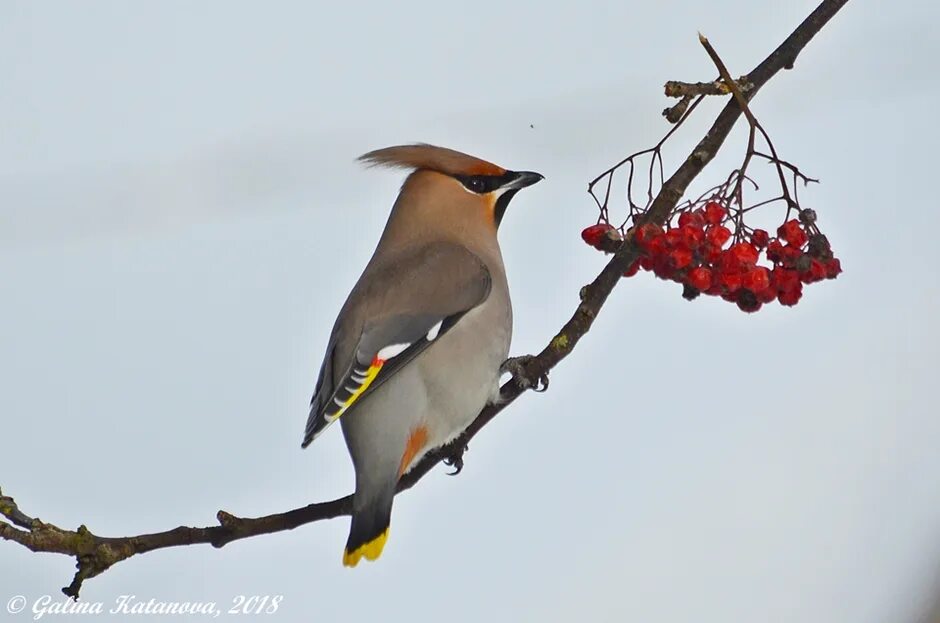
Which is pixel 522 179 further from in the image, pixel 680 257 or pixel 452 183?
pixel 680 257

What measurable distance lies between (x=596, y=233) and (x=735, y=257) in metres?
0.32

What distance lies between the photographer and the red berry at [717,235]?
7.84ft

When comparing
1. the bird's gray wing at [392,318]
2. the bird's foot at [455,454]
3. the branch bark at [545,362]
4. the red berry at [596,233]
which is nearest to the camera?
the branch bark at [545,362]

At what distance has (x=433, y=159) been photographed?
11.5 ft

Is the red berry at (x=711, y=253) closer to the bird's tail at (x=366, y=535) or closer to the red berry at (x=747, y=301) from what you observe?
the red berry at (x=747, y=301)

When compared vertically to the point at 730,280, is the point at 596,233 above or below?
above

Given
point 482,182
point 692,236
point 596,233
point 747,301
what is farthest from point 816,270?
point 482,182

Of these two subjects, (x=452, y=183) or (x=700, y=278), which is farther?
(x=452, y=183)

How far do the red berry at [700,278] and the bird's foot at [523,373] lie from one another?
36cm

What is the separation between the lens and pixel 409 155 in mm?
3512

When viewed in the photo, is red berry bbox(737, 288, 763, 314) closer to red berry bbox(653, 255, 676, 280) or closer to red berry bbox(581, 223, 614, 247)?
red berry bbox(653, 255, 676, 280)

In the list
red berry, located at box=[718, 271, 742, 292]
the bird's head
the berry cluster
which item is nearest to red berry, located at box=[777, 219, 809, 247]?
the berry cluster

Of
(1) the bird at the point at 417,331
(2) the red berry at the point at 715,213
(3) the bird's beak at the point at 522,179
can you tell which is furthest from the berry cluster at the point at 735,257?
(3) the bird's beak at the point at 522,179

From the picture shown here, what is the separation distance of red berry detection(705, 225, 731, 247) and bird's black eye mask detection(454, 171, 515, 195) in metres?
1.18
